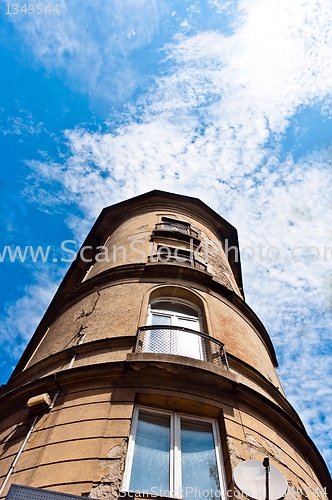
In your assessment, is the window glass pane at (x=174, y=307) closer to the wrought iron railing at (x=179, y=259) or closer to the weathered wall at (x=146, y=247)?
the weathered wall at (x=146, y=247)

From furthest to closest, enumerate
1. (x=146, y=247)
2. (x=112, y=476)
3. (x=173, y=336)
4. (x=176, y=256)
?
(x=146, y=247)
(x=176, y=256)
(x=173, y=336)
(x=112, y=476)

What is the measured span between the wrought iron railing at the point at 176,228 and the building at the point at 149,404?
461 centimetres

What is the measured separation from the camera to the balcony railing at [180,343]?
809cm

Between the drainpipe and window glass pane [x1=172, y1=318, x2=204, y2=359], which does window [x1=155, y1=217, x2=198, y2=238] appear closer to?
window glass pane [x1=172, y1=318, x2=204, y2=359]

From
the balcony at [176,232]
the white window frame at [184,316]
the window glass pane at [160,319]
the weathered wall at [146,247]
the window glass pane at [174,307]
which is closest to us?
the white window frame at [184,316]

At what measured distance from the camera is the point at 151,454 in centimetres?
590

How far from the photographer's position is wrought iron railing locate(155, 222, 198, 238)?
15.6 m

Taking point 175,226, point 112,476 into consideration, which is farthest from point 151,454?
point 175,226

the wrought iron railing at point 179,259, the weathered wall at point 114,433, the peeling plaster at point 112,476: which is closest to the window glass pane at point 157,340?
the weathered wall at point 114,433

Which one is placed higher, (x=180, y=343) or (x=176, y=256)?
(x=176, y=256)

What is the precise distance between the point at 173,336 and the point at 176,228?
26.7 ft

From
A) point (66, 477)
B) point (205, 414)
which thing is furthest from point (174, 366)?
point (66, 477)

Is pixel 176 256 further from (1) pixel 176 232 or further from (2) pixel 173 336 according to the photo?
(2) pixel 173 336

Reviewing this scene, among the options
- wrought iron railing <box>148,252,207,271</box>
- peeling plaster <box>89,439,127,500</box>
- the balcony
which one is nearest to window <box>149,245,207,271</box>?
wrought iron railing <box>148,252,207,271</box>
